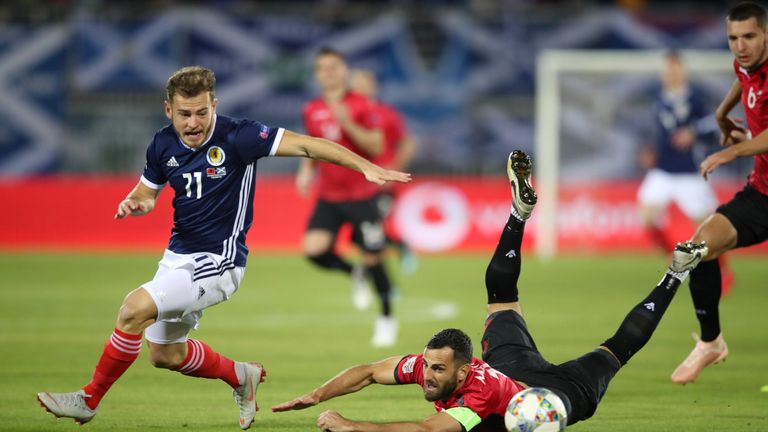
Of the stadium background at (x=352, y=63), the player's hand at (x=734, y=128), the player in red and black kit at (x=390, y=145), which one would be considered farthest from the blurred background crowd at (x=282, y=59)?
the player's hand at (x=734, y=128)

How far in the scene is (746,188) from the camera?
335 inches

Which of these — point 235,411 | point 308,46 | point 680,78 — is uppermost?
point 308,46

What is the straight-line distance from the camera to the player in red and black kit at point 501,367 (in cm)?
611

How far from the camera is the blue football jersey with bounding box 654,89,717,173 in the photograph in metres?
15.5

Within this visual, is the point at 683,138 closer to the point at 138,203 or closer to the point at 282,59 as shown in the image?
the point at 138,203

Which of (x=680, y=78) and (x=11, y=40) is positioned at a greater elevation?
(x=11, y=40)

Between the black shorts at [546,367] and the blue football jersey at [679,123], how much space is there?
29.0 feet

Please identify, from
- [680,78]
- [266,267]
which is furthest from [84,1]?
[680,78]

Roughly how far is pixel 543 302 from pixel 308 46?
1132cm

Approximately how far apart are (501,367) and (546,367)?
27 centimetres

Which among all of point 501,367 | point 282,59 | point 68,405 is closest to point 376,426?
point 501,367

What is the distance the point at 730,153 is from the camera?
7.72 meters

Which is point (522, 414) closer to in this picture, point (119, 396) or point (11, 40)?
point (119, 396)

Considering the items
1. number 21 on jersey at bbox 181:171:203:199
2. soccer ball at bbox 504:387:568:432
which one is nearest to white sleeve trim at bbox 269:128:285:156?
number 21 on jersey at bbox 181:171:203:199
